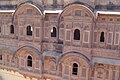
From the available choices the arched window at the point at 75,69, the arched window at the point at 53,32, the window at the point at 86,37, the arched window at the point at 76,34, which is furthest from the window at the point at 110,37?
the arched window at the point at 53,32

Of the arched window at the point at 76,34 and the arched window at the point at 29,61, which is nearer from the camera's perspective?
the arched window at the point at 76,34

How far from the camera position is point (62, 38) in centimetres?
1336

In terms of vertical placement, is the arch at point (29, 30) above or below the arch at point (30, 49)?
above

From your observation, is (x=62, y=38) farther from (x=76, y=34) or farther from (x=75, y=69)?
(x=75, y=69)

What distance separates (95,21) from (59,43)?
3170 mm

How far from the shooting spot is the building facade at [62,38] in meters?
11.9

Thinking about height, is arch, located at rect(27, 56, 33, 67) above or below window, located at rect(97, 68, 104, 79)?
above

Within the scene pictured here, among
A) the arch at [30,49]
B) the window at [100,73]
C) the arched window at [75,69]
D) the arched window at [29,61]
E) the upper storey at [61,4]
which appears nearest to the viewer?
the upper storey at [61,4]

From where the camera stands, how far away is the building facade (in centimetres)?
1194

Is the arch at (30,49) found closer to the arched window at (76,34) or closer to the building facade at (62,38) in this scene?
the building facade at (62,38)

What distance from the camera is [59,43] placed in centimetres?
1354

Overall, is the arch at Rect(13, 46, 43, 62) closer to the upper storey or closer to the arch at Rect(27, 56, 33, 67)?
the arch at Rect(27, 56, 33, 67)

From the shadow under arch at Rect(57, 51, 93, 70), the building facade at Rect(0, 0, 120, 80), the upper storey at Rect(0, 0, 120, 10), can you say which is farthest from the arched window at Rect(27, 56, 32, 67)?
the upper storey at Rect(0, 0, 120, 10)

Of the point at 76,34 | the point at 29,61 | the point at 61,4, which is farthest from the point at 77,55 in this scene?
the point at 29,61
